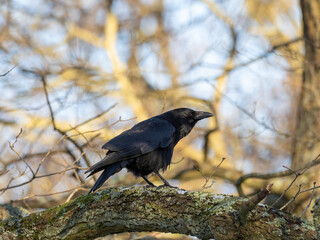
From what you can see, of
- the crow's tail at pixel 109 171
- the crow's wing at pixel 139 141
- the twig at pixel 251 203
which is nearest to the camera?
the twig at pixel 251 203

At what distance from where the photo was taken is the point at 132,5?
672 inches

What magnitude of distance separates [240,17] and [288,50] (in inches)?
128

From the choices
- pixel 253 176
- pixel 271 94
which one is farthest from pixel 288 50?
pixel 271 94

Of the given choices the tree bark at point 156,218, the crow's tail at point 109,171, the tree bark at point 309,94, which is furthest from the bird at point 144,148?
the tree bark at point 309,94

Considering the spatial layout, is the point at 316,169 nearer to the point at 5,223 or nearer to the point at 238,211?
the point at 238,211

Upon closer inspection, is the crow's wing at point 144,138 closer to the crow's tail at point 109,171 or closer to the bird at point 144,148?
the bird at point 144,148

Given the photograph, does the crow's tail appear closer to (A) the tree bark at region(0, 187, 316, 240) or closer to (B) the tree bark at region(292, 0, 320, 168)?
(A) the tree bark at region(0, 187, 316, 240)

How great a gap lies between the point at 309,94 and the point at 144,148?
4944 millimetres

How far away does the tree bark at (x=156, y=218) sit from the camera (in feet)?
9.35

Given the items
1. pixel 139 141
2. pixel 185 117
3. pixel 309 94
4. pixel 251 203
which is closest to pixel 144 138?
pixel 139 141

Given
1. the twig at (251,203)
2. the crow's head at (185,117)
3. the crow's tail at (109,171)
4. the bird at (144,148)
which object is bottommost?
the twig at (251,203)

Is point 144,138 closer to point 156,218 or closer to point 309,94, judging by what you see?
point 156,218

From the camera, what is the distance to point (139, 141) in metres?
4.91

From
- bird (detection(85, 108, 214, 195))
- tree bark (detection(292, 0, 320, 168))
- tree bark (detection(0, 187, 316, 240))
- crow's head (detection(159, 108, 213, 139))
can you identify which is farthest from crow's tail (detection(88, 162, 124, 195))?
tree bark (detection(292, 0, 320, 168))
